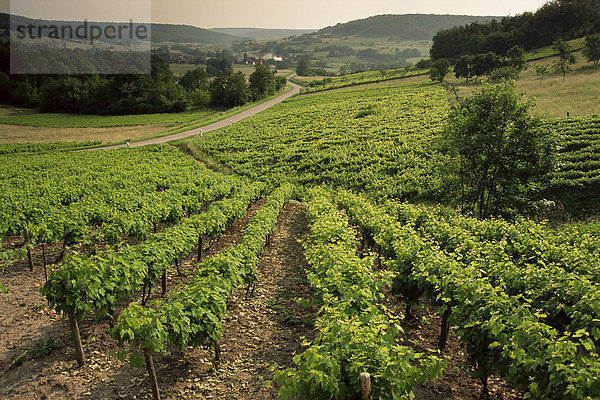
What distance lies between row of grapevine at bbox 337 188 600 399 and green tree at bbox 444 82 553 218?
382 inches

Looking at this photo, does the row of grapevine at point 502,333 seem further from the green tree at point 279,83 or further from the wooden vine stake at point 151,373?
the green tree at point 279,83

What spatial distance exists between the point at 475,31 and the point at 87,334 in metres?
117

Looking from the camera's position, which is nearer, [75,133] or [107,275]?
[107,275]

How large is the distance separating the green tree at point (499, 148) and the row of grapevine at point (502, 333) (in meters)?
9.69

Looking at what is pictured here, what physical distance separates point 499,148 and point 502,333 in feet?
48.9

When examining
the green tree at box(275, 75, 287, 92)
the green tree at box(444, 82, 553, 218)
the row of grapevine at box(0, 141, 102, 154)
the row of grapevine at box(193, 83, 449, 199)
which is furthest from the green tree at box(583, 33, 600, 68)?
the row of grapevine at box(0, 141, 102, 154)

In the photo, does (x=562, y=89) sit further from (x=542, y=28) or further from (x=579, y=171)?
(x=542, y=28)

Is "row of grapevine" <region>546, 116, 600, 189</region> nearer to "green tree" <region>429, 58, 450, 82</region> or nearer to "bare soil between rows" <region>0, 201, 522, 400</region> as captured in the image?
"bare soil between rows" <region>0, 201, 522, 400</region>

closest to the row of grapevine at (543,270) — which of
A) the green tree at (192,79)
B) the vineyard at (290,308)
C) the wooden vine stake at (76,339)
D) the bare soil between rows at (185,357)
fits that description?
the vineyard at (290,308)

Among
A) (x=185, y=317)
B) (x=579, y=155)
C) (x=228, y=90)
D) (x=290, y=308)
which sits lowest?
(x=290, y=308)

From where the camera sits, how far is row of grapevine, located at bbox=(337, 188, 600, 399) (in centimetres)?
457

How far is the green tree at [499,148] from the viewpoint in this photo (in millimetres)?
17266

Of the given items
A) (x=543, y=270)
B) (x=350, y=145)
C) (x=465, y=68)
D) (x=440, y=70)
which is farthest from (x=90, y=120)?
(x=543, y=270)

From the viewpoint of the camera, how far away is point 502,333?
5.71 m
